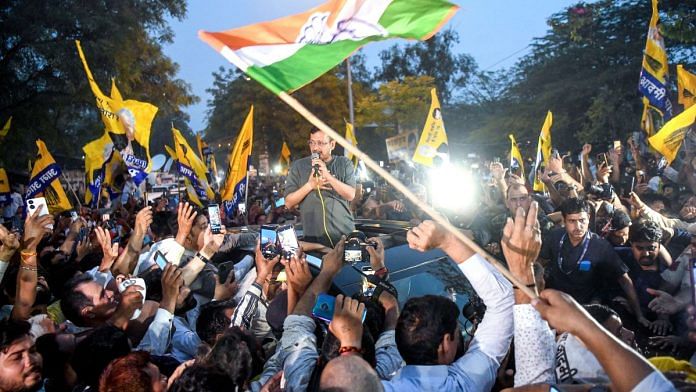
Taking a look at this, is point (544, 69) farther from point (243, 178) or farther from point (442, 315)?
point (442, 315)

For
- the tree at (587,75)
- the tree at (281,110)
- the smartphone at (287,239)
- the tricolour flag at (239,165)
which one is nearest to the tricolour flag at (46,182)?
the tricolour flag at (239,165)

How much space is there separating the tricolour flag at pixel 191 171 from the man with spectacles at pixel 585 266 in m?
6.42

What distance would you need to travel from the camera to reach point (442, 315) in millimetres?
2176

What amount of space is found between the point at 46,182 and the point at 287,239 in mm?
6206

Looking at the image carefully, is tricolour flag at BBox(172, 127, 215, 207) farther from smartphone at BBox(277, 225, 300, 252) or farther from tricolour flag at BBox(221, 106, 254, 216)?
smartphone at BBox(277, 225, 300, 252)

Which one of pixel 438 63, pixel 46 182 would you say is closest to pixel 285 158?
pixel 46 182

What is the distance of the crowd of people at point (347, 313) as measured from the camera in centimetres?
206

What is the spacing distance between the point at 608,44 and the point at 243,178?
22.0 meters

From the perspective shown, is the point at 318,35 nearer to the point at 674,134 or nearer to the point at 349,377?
the point at 349,377

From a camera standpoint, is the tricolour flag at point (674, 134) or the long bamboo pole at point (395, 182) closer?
the long bamboo pole at point (395, 182)

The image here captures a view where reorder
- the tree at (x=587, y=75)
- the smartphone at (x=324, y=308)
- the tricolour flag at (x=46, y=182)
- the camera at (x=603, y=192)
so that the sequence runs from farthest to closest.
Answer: the tree at (x=587, y=75) → the tricolour flag at (x=46, y=182) → the camera at (x=603, y=192) → the smartphone at (x=324, y=308)

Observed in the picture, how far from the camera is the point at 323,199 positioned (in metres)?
4.21

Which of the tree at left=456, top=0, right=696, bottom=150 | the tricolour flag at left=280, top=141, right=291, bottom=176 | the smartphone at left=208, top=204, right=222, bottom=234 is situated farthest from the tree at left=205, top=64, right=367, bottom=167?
the smartphone at left=208, top=204, right=222, bottom=234

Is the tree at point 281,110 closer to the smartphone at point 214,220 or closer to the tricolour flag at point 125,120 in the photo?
the tricolour flag at point 125,120
